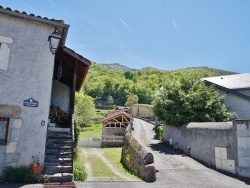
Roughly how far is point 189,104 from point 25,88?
1368cm

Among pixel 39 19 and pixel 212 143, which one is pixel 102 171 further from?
pixel 39 19

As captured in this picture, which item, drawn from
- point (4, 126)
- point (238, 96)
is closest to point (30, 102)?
point (4, 126)

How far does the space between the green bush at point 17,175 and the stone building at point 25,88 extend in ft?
0.85

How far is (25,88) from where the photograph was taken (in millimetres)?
8438

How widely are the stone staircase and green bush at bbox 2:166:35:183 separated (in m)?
0.54

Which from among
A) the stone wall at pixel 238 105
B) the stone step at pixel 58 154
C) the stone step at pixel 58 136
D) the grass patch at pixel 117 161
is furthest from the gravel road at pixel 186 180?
the stone wall at pixel 238 105

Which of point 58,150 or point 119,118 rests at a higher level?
point 119,118

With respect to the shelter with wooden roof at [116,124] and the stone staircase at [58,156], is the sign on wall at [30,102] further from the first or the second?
the shelter with wooden roof at [116,124]

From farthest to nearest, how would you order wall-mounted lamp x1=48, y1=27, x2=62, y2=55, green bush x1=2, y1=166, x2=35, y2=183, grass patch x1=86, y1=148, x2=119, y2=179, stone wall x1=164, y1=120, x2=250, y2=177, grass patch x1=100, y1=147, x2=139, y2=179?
grass patch x1=100, y1=147, x2=139, y2=179, grass patch x1=86, y1=148, x2=119, y2=179, stone wall x1=164, y1=120, x2=250, y2=177, wall-mounted lamp x1=48, y1=27, x2=62, y2=55, green bush x1=2, y1=166, x2=35, y2=183

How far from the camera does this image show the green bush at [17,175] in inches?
301

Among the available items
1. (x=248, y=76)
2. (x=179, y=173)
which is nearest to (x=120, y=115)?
(x=248, y=76)

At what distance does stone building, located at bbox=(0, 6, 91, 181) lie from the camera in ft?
26.7

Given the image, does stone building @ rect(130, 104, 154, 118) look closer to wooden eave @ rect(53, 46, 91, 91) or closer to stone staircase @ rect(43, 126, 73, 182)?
wooden eave @ rect(53, 46, 91, 91)

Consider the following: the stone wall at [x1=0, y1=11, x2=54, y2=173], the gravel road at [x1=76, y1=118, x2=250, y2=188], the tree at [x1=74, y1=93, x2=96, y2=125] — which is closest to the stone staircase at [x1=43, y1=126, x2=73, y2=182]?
the stone wall at [x1=0, y1=11, x2=54, y2=173]
